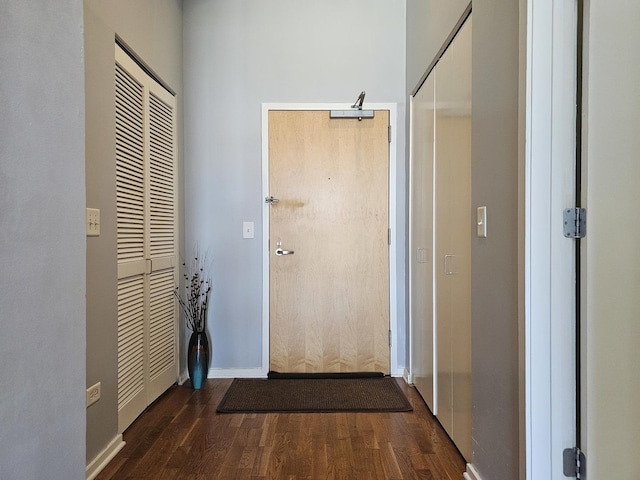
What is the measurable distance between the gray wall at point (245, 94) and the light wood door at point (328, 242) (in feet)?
0.42

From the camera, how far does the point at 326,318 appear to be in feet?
10.5

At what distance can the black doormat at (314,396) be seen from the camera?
8.50 ft

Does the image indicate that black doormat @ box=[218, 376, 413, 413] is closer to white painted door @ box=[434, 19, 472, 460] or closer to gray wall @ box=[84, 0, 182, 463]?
white painted door @ box=[434, 19, 472, 460]

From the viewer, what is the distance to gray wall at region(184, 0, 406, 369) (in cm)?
317

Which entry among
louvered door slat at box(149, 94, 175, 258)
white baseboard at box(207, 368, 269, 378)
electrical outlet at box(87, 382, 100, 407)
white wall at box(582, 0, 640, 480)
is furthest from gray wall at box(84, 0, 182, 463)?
white wall at box(582, 0, 640, 480)

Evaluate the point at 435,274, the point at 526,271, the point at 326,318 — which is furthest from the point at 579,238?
the point at 326,318

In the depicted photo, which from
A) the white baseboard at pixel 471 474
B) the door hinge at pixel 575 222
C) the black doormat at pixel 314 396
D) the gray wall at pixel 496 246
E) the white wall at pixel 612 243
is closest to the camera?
the white wall at pixel 612 243

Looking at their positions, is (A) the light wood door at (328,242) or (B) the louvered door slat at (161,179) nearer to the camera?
(B) the louvered door slat at (161,179)

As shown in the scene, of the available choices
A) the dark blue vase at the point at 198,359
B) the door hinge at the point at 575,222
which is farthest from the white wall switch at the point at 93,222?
the door hinge at the point at 575,222

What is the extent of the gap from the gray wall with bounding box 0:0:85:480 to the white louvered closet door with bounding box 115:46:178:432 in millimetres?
1243

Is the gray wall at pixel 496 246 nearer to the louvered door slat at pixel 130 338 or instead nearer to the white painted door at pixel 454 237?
the white painted door at pixel 454 237

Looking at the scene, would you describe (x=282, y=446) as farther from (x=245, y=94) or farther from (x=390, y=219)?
(x=245, y=94)

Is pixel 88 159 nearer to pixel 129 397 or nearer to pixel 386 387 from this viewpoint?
pixel 129 397

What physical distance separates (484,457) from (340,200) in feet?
6.49
